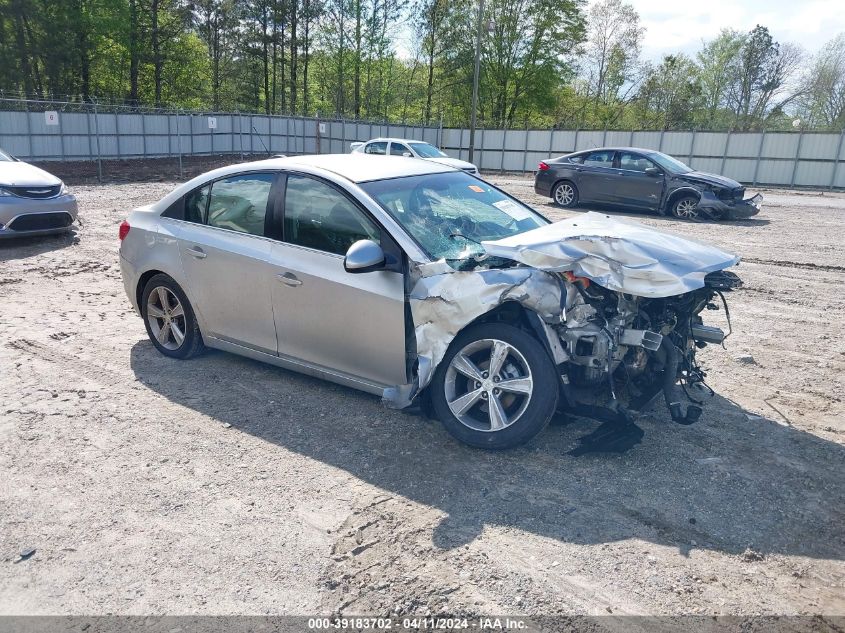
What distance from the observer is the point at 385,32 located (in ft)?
169

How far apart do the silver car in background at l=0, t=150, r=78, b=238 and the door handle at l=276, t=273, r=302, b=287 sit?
7.47m

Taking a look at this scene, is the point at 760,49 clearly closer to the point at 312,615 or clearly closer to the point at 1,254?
the point at 1,254

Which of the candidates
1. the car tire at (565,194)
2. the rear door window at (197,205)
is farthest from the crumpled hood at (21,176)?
the car tire at (565,194)

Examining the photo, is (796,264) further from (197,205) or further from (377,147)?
(377,147)

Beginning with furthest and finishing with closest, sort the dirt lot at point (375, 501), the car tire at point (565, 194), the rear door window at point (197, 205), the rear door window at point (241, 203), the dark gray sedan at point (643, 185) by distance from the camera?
1. the car tire at point (565, 194)
2. the dark gray sedan at point (643, 185)
3. the rear door window at point (197, 205)
4. the rear door window at point (241, 203)
5. the dirt lot at point (375, 501)

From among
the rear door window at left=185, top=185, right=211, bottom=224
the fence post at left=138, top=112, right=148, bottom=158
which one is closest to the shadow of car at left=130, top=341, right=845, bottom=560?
the rear door window at left=185, top=185, right=211, bottom=224

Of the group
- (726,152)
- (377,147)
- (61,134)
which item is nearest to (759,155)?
(726,152)

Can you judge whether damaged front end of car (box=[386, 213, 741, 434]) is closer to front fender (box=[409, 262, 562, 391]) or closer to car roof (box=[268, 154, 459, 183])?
front fender (box=[409, 262, 562, 391])

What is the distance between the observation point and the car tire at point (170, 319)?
5.53 metres

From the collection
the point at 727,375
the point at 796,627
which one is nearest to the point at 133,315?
the point at 727,375

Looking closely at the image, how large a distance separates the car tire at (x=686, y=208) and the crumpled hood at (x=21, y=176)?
41.3 feet

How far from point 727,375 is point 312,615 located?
4115mm

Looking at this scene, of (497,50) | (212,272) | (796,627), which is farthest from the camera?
(497,50)

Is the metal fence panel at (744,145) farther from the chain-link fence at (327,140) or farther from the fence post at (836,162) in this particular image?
the fence post at (836,162)
